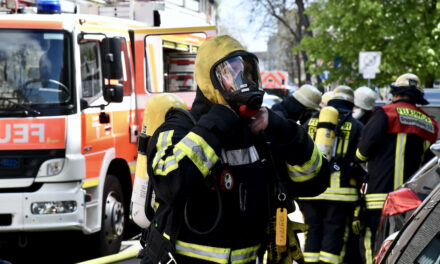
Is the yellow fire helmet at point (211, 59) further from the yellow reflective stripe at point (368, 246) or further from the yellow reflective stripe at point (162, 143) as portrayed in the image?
the yellow reflective stripe at point (368, 246)

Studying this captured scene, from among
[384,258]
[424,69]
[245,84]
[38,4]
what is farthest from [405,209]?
[424,69]

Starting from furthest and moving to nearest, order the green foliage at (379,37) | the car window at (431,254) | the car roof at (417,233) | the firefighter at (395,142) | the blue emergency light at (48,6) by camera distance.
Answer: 1. the green foliage at (379,37)
2. the blue emergency light at (48,6)
3. the firefighter at (395,142)
4. the car roof at (417,233)
5. the car window at (431,254)

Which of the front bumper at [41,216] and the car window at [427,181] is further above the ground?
the car window at [427,181]

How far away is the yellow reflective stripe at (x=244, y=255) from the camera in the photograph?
115 inches

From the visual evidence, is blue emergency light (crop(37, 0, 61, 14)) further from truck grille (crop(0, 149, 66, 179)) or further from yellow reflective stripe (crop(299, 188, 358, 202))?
yellow reflective stripe (crop(299, 188, 358, 202))

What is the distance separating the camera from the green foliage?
2044 centimetres

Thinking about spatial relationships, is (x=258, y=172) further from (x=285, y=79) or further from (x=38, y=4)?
(x=285, y=79)

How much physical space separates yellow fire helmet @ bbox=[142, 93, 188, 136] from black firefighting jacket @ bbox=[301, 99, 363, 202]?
109 inches

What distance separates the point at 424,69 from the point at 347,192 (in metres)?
15.7

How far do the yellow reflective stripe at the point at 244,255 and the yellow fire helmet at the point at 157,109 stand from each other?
0.84 meters

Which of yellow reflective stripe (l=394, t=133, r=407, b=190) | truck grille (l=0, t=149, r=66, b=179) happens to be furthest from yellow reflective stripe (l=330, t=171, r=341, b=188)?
truck grille (l=0, t=149, r=66, b=179)

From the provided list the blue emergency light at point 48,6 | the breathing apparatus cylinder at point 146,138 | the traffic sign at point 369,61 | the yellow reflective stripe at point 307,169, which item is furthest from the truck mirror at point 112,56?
the traffic sign at point 369,61

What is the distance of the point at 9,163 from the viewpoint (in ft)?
22.1

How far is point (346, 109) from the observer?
Result: 6.29 meters
